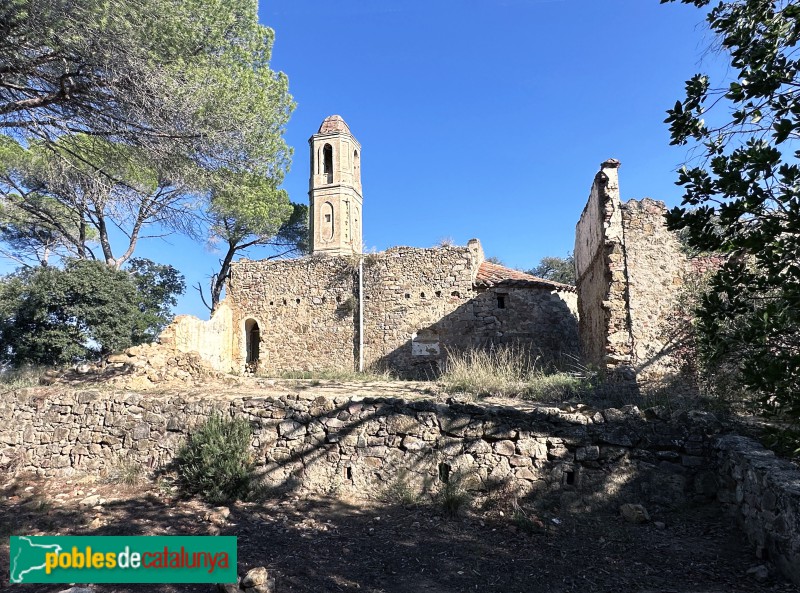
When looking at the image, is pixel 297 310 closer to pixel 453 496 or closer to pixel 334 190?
pixel 334 190

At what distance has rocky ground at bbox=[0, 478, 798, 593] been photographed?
3828 millimetres

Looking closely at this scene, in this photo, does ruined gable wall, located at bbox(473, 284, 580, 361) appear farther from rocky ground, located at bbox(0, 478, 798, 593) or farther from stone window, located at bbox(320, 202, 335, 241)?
stone window, located at bbox(320, 202, 335, 241)

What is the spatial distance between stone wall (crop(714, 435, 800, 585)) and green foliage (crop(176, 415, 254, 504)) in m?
5.36

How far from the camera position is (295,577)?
153 inches

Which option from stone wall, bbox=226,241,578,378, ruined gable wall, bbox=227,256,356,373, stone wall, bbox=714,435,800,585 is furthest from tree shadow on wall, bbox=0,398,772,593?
ruined gable wall, bbox=227,256,356,373

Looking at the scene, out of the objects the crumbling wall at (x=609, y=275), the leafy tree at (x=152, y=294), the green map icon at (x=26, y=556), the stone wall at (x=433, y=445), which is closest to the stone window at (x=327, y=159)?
the leafy tree at (x=152, y=294)

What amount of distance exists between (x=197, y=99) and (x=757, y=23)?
6.86 metres

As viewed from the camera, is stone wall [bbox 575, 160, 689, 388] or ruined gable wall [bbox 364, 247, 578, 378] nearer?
stone wall [bbox 575, 160, 689, 388]

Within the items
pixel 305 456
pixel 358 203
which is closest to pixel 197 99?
pixel 305 456

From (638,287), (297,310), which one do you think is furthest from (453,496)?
(297,310)

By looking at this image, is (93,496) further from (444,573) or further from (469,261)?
(469,261)

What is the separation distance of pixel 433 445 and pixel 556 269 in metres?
27.2

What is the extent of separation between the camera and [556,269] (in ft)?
102

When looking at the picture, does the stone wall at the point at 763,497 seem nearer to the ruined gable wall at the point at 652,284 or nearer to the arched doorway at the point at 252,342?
the ruined gable wall at the point at 652,284
